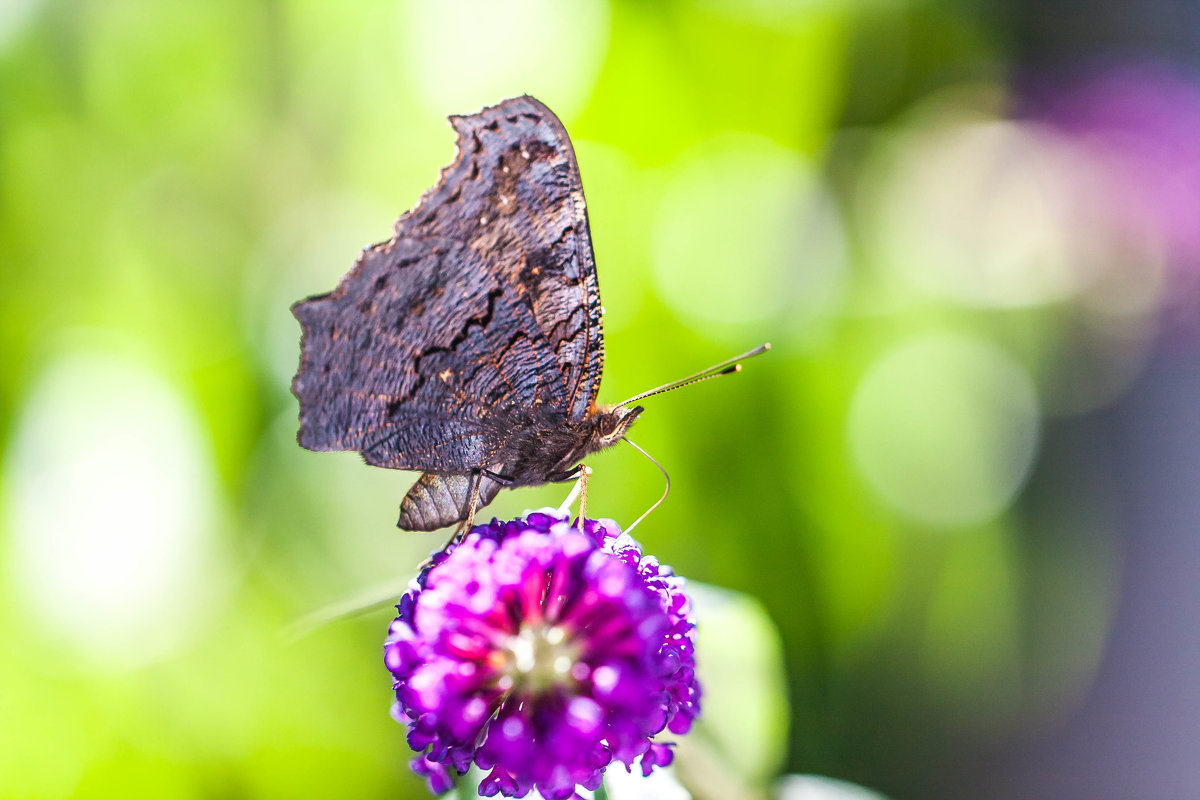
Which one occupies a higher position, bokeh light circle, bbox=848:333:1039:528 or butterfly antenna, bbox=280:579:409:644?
butterfly antenna, bbox=280:579:409:644

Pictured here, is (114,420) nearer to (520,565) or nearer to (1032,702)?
(520,565)

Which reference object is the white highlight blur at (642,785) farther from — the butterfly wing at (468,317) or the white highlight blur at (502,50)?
the white highlight blur at (502,50)

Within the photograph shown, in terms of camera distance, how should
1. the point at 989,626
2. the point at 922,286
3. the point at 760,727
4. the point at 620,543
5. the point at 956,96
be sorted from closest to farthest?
the point at 620,543
the point at 760,727
the point at 989,626
the point at 922,286
the point at 956,96

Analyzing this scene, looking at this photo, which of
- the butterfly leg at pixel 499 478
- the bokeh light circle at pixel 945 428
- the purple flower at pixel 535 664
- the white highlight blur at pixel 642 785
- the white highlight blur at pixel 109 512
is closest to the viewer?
the purple flower at pixel 535 664

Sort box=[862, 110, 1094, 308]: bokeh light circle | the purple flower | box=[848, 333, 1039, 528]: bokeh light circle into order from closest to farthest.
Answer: the purple flower, box=[848, 333, 1039, 528]: bokeh light circle, box=[862, 110, 1094, 308]: bokeh light circle

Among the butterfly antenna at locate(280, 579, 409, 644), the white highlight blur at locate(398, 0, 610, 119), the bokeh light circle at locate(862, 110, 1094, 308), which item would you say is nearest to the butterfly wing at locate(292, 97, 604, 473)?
the butterfly antenna at locate(280, 579, 409, 644)

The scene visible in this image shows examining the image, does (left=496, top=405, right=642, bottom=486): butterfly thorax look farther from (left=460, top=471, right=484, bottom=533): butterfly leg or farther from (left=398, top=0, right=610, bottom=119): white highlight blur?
(left=398, top=0, right=610, bottom=119): white highlight blur

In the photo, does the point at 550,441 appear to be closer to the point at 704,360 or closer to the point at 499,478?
the point at 499,478

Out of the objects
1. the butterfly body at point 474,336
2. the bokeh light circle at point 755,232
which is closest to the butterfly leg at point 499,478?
the butterfly body at point 474,336

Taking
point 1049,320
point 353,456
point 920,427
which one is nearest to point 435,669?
point 353,456
